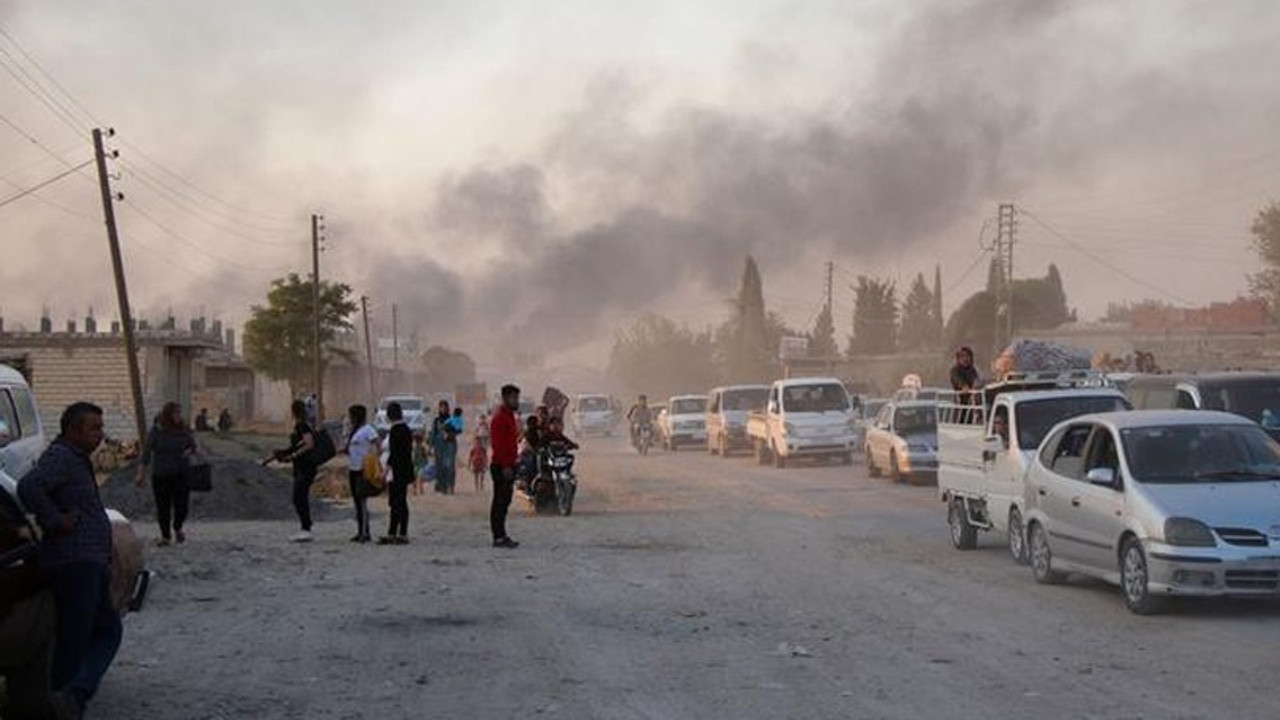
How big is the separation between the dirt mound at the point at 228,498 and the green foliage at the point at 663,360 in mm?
107181

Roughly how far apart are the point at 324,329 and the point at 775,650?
196 ft

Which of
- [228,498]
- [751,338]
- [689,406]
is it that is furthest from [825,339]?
[228,498]

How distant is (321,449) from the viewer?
18.6 m

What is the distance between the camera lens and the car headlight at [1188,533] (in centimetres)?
1128

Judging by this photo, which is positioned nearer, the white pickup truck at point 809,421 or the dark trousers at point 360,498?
the dark trousers at point 360,498

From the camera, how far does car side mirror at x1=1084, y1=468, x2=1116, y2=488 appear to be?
12445 mm

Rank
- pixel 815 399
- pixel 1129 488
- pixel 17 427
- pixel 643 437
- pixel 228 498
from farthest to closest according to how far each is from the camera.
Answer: pixel 643 437
pixel 815 399
pixel 228 498
pixel 17 427
pixel 1129 488

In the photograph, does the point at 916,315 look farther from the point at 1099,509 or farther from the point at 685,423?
the point at 1099,509

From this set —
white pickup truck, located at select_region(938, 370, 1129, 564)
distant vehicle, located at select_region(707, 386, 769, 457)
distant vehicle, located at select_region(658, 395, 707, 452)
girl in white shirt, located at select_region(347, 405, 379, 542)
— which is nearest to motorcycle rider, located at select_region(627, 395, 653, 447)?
distant vehicle, located at select_region(658, 395, 707, 452)

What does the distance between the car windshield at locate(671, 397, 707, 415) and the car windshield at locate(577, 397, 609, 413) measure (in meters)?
15.1

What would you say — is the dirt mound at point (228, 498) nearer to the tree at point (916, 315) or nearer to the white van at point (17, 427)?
the white van at point (17, 427)

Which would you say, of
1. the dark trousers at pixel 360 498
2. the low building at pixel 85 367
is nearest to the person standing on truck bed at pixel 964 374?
the dark trousers at pixel 360 498

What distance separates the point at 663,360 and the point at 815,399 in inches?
4205

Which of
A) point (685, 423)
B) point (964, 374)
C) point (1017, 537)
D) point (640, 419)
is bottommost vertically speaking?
point (1017, 537)
